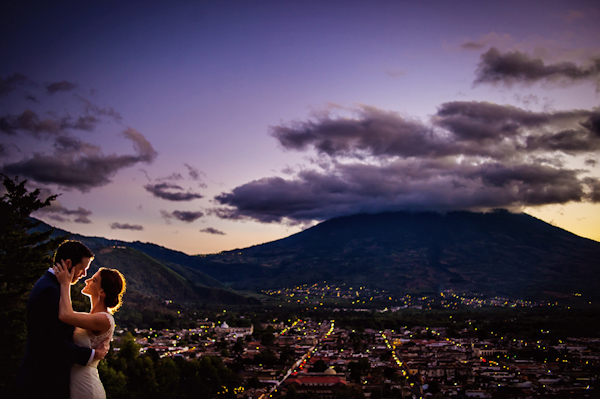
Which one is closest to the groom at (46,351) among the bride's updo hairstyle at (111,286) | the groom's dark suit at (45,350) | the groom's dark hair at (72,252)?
the groom's dark suit at (45,350)

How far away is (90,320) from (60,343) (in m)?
0.23

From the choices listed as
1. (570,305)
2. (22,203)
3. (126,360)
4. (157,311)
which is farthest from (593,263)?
(22,203)

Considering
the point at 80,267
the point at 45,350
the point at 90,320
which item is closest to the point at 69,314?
the point at 90,320

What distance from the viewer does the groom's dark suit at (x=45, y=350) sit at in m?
3.59

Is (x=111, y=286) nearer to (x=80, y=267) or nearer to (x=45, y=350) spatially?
(x=80, y=267)

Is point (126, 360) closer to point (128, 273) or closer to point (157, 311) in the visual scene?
point (157, 311)

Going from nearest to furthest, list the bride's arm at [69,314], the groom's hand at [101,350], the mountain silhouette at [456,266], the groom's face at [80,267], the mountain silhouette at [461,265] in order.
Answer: the bride's arm at [69,314]
the groom's hand at [101,350]
the groom's face at [80,267]
the mountain silhouette at [456,266]
the mountain silhouette at [461,265]

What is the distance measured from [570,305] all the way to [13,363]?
366ft

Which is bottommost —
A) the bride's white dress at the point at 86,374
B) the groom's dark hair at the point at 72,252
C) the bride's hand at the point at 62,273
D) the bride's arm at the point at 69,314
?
the bride's white dress at the point at 86,374

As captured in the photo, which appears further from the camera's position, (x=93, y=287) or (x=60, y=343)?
(x=93, y=287)

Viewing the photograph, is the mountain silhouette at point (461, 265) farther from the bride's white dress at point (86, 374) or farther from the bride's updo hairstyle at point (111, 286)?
the bride's white dress at point (86, 374)

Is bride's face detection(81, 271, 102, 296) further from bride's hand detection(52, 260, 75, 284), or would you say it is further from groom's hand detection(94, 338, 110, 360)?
groom's hand detection(94, 338, 110, 360)

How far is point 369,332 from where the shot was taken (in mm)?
75500

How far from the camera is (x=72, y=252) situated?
12.5 feet
